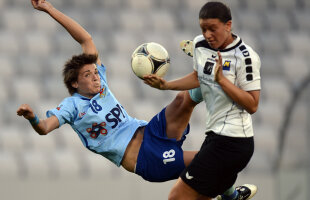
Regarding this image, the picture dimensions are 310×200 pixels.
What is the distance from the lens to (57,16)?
5.68 metres

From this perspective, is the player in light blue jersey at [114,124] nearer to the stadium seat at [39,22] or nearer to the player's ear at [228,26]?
the player's ear at [228,26]

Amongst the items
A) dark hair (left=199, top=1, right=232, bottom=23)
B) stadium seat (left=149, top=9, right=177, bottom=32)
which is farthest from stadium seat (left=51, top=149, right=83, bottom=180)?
dark hair (left=199, top=1, right=232, bottom=23)

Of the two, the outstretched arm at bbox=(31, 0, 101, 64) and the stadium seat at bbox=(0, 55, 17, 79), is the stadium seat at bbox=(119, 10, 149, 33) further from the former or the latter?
the outstretched arm at bbox=(31, 0, 101, 64)

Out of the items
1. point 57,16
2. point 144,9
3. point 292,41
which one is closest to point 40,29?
point 144,9

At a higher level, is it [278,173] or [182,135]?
[182,135]

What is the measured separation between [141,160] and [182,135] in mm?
409

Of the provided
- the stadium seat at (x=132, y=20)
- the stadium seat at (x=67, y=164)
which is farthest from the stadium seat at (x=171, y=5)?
the stadium seat at (x=67, y=164)

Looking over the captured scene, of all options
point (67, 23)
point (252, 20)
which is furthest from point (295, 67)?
point (67, 23)

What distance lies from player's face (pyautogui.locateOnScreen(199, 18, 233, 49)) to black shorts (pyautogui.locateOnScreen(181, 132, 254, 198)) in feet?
2.10

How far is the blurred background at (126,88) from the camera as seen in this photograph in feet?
29.2

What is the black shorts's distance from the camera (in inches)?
197

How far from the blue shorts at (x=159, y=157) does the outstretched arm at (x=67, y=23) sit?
2.68 ft

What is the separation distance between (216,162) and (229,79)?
57 centimetres

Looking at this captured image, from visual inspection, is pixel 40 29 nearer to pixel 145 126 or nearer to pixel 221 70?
pixel 145 126
